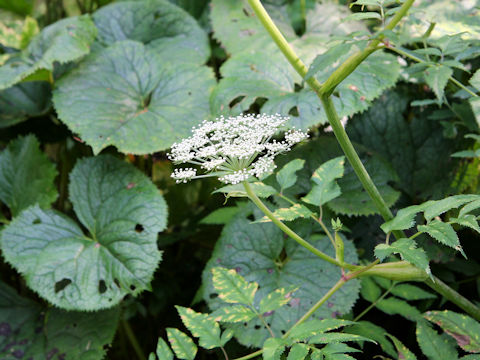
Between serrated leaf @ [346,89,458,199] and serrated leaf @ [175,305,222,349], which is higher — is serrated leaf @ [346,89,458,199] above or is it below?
below

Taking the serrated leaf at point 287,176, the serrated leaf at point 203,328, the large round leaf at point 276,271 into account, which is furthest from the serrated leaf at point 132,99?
the serrated leaf at point 203,328

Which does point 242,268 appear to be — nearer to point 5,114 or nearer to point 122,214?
point 122,214

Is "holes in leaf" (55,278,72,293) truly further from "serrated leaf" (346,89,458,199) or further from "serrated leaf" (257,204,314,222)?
"serrated leaf" (346,89,458,199)

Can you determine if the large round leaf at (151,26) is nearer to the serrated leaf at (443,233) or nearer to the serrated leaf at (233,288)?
the serrated leaf at (233,288)

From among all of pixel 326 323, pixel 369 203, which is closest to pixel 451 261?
pixel 369 203

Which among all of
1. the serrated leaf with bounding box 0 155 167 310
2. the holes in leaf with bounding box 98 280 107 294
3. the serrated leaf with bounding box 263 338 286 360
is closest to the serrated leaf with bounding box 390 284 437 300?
the serrated leaf with bounding box 263 338 286 360

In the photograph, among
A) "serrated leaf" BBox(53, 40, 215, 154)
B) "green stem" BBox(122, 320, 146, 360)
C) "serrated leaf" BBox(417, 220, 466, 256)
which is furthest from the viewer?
"green stem" BBox(122, 320, 146, 360)
